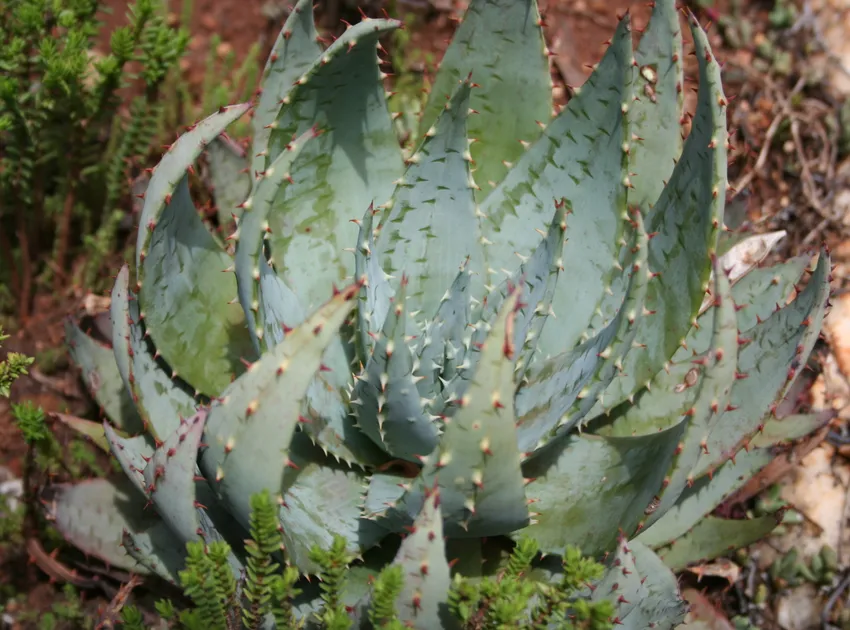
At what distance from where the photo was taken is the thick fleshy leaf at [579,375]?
1.82m

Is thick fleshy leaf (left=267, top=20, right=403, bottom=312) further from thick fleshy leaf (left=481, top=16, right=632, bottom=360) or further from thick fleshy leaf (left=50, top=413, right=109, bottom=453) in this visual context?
thick fleshy leaf (left=50, top=413, right=109, bottom=453)

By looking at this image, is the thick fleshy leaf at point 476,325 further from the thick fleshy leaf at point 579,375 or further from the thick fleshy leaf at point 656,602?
the thick fleshy leaf at point 656,602

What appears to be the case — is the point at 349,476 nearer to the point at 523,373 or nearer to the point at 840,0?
the point at 523,373

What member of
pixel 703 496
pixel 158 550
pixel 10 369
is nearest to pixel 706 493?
pixel 703 496

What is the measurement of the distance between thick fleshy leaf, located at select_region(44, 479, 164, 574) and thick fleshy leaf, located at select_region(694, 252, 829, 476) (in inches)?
55.0

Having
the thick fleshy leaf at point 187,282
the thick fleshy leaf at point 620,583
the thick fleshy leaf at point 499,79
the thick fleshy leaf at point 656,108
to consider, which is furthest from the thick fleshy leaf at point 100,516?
the thick fleshy leaf at point 656,108

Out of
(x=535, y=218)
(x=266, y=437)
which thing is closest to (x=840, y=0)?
(x=535, y=218)

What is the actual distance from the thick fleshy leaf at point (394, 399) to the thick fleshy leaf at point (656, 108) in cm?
80

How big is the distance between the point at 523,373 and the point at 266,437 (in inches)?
26.0

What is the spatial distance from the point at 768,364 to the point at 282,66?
4.60ft

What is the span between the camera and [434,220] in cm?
211

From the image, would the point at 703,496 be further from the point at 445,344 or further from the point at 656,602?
the point at 445,344

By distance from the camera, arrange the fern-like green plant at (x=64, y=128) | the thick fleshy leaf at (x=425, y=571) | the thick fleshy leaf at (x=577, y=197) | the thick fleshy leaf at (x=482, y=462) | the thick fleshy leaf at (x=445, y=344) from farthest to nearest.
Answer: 1. the fern-like green plant at (x=64, y=128)
2. the thick fleshy leaf at (x=577, y=197)
3. the thick fleshy leaf at (x=445, y=344)
4. the thick fleshy leaf at (x=425, y=571)
5. the thick fleshy leaf at (x=482, y=462)

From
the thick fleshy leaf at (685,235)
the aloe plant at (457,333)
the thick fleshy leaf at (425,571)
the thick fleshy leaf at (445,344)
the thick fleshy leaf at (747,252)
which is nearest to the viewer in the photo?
the thick fleshy leaf at (425,571)
